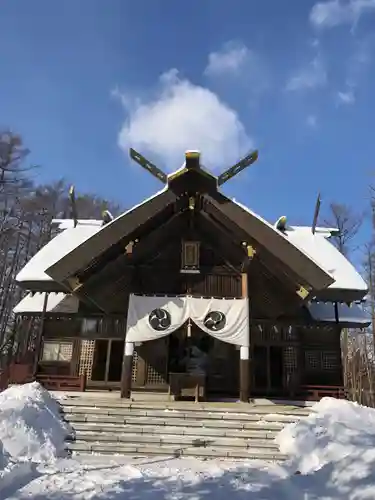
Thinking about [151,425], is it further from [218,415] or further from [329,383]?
[329,383]

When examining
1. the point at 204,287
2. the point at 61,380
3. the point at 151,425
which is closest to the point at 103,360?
the point at 61,380

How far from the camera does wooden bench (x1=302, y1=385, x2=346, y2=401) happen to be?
1251 cm

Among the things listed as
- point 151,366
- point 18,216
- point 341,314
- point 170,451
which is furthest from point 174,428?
point 18,216

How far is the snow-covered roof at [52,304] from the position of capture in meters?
14.9

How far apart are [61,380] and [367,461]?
8758 millimetres

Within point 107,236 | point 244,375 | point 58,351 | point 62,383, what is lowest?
point 62,383

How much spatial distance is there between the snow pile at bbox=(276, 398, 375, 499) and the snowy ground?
0.05 ft

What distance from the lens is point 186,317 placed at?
37.4 ft

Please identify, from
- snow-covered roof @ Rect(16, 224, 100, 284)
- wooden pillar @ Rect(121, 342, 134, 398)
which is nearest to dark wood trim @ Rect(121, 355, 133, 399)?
wooden pillar @ Rect(121, 342, 134, 398)

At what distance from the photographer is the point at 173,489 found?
607 cm

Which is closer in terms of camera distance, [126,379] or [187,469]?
[187,469]

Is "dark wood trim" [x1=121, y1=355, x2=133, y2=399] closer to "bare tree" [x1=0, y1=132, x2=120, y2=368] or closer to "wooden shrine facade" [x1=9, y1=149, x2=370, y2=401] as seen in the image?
"wooden shrine facade" [x1=9, y1=149, x2=370, y2=401]

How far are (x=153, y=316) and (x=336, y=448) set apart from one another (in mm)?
5728

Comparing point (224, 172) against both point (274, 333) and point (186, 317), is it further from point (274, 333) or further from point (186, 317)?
point (274, 333)
